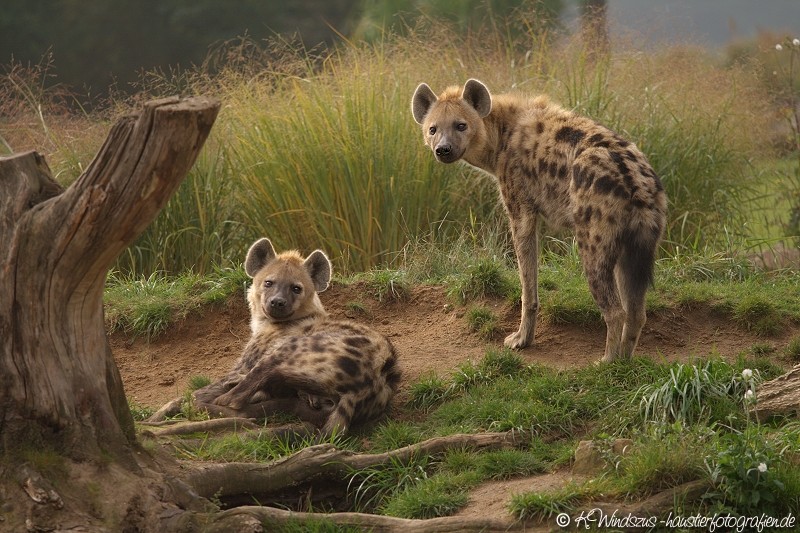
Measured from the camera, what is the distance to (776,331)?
16.4 ft

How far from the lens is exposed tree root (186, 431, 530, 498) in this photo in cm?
350

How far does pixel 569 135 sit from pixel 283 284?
1.50m

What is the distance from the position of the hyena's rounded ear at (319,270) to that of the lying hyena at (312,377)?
273 millimetres

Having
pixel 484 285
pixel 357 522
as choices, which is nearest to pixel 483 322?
pixel 484 285

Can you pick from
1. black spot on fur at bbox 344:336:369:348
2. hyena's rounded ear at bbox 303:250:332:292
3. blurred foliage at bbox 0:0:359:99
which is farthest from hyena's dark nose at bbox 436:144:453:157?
blurred foliage at bbox 0:0:359:99

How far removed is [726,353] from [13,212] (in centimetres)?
321

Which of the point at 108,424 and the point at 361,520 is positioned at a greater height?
the point at 108,424

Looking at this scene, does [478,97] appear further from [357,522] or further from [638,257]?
[357,522]

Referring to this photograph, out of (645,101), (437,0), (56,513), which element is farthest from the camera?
(437,0)

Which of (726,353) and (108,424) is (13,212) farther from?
(726,353)

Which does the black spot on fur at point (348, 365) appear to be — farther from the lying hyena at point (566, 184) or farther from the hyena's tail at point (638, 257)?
the hyena's tail at point (638, 257)

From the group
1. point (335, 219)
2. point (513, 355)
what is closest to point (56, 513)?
point (513, 355)

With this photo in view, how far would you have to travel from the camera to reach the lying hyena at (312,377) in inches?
169

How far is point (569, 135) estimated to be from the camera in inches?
192
